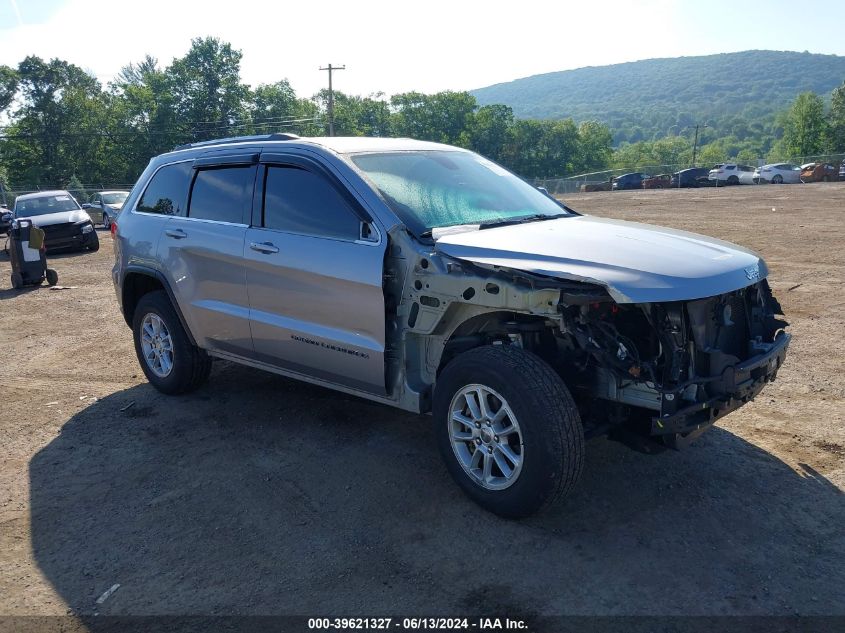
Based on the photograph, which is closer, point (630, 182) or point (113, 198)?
point (113, 198)

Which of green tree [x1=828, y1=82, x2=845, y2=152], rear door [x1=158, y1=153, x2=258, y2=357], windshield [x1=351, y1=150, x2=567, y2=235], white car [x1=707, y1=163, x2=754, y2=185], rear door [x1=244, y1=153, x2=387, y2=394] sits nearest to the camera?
rear door [x1=244, y1=153, x2=387, y2=394]

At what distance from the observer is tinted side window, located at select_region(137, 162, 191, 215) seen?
18.4 feet

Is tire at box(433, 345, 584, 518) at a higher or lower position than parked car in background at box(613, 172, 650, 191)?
higher

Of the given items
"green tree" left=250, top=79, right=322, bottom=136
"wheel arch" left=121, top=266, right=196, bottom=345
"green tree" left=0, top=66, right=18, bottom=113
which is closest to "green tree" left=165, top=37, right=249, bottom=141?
"green tree" left=250, top=79, right=322, bottom=136

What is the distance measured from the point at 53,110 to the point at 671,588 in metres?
76.4

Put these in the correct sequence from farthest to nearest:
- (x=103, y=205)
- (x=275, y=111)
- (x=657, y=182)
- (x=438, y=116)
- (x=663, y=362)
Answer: (x=438, y=116) < (x=275, y=111) < (x=657, y=182) < (x=103, y=205) < (x=663, y=362)

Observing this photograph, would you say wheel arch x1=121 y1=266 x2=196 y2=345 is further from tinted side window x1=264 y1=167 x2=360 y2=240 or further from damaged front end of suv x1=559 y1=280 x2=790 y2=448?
damaged front end of suv x1=559 y1=280 x2=790 y2=448

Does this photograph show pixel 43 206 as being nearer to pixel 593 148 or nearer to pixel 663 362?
pixel 663 362

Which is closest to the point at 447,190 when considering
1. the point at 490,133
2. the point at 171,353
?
the point at 171,353

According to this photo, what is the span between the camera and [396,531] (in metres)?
3.71

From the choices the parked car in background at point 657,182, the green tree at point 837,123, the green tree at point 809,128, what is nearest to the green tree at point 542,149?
the green tree at point 809,128

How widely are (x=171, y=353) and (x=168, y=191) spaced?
132 cm

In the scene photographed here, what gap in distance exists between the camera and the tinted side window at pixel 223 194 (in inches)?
197

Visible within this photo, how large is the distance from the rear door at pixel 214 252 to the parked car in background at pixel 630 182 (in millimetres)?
52289
